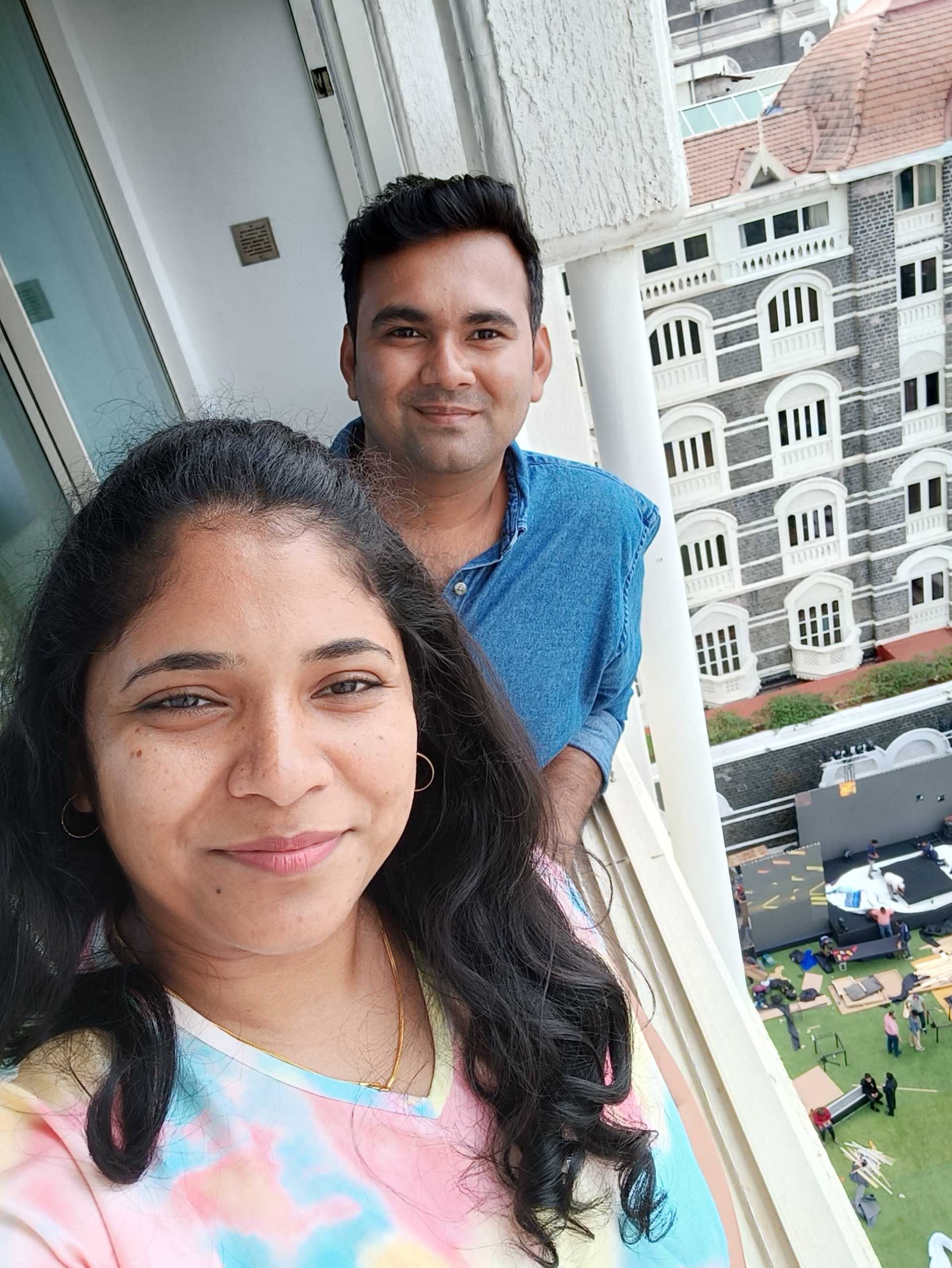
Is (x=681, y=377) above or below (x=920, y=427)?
above

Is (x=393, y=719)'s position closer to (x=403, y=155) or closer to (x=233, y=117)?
(x=403, y=155)

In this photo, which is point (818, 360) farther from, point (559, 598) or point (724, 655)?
point (559, 598)

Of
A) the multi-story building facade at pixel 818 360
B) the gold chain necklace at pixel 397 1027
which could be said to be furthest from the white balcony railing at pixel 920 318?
the gold chain necklace at pixel 397 1027

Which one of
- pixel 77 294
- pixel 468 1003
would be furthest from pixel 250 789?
pixel 77 294

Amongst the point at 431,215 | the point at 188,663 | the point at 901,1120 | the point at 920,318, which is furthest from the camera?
the point at 920,318

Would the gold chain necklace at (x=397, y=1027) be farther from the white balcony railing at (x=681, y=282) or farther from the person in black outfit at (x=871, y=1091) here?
the white balcony railing at (x=681, y=282)

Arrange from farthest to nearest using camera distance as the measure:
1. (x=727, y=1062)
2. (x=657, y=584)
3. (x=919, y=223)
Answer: (x=919, y=223)
(x=657, y=584)
(x=727, y=1062)

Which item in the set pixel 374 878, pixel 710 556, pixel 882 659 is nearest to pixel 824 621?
pixel 882 659

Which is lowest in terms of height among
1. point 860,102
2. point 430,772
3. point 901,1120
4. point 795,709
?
point 901,1120
